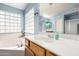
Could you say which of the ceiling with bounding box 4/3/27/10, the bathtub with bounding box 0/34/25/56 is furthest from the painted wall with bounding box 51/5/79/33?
the bathtub with bounding box 0/34/25/56

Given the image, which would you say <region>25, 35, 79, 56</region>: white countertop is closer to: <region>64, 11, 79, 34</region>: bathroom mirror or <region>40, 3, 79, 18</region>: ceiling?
<region>64, 11, 79, 34</region>: bathroom mirror

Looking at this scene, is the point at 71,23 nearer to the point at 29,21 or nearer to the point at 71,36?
the point at 71,36

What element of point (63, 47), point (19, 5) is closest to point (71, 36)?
point (63, 47)

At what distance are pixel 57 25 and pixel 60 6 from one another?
0.31 metres

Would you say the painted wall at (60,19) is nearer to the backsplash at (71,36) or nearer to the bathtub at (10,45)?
the backsplash at (71,36)

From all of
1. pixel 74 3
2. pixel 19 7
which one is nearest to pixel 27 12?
pixel 19 7

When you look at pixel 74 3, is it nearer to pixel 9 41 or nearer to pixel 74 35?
pixel 74 35

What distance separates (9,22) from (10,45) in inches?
14.7

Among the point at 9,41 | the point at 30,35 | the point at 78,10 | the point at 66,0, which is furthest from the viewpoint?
the point at 30,35

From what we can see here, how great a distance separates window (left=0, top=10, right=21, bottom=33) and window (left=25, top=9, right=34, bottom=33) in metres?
0.12

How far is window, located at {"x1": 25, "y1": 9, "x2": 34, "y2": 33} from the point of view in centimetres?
181

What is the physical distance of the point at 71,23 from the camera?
1.58 m

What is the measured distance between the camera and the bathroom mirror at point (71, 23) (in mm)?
1521

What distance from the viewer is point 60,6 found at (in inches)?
67.8
